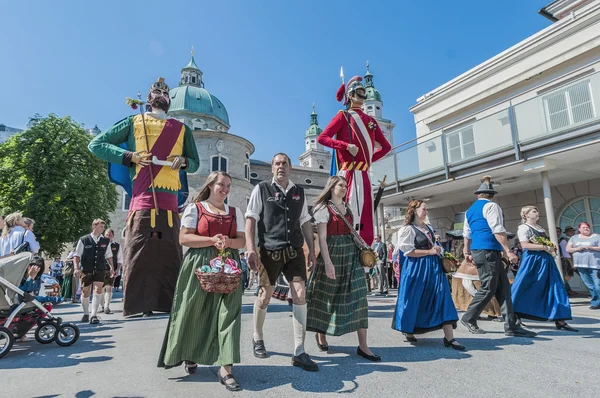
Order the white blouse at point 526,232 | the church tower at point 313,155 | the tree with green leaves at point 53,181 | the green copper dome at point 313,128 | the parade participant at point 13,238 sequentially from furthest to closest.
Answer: the green copper dome at point 313,128 → the church tower at point 313,155 → the tree with green leaves at point 53,181 → the parade participant at point 13,238 → the white blouse at point 526,232

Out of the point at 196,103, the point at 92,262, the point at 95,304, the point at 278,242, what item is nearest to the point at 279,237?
the point at 278,242

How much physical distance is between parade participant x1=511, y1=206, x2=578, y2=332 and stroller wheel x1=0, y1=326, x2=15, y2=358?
622 cm

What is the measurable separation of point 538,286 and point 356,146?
330cm

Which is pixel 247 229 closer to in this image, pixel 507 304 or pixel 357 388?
pixel 357 388

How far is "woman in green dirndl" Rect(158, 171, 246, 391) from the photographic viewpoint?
111 inches

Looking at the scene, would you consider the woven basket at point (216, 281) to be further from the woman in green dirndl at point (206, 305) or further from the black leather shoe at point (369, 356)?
the black leather shoe at point (369, 356)

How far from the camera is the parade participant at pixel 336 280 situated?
362 cm

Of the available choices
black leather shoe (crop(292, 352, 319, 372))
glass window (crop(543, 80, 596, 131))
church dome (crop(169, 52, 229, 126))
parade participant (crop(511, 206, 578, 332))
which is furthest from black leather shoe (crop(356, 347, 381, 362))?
church dome (crop(169, 52, 229, 126))

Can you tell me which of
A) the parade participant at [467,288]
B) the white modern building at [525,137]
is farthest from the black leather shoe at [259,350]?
the white modern building at [525,137]

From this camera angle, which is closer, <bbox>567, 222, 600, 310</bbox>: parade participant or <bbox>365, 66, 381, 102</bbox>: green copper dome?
<bbox>567, 222, 600, 310</bbox>: parade participant

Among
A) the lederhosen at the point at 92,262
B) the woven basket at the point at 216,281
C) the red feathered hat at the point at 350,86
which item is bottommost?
the woven basket at the point at 216,281

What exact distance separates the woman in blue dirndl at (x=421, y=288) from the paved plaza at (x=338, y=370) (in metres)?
0.23

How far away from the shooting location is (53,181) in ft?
79.7

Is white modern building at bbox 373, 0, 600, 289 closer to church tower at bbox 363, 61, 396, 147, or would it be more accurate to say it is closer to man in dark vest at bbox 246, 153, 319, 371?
man in dark vest at bbox 246, 153, 319, 371
